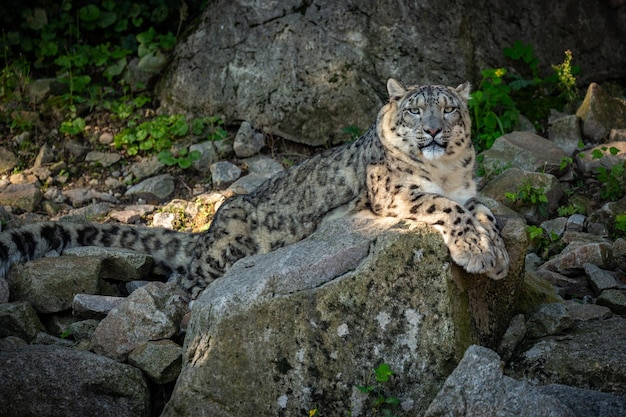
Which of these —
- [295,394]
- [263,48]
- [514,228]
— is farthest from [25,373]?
[263,48]

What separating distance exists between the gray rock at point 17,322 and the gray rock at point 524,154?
4.11 m

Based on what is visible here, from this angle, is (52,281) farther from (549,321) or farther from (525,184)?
(525,184)

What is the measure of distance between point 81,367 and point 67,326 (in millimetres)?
966

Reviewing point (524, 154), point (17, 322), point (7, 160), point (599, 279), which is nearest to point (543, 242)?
point (599, 279)

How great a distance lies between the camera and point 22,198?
7465mm

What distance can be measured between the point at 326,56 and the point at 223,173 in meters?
1.52

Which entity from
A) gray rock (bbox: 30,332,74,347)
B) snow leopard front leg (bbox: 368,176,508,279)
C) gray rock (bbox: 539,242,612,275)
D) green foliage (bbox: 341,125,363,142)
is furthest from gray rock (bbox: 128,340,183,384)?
green foliage (bbox: 341,125,363,142)

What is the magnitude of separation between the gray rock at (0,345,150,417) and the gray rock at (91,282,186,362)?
0.80 feet

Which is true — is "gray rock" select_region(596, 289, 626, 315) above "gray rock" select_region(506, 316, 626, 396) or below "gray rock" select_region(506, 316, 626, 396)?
below

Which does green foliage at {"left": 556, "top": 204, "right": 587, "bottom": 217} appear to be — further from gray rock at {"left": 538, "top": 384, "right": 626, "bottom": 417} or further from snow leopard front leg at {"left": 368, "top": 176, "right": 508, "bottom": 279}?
gray rock at {"left": 538, "top": 384, "right": 626, "bottom": 417}

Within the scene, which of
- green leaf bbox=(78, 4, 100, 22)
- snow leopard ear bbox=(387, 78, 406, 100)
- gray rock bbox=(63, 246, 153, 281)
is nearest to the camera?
snow leopard ear bbox=(387, 78, 406, 100)

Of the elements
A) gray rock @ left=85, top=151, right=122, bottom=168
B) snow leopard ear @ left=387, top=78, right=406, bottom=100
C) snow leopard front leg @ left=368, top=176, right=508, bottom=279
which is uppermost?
snow leopard ear @ left=387, top=78, right=406, bottom=100

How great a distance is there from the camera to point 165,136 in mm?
8367

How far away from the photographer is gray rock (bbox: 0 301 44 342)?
5.06m
